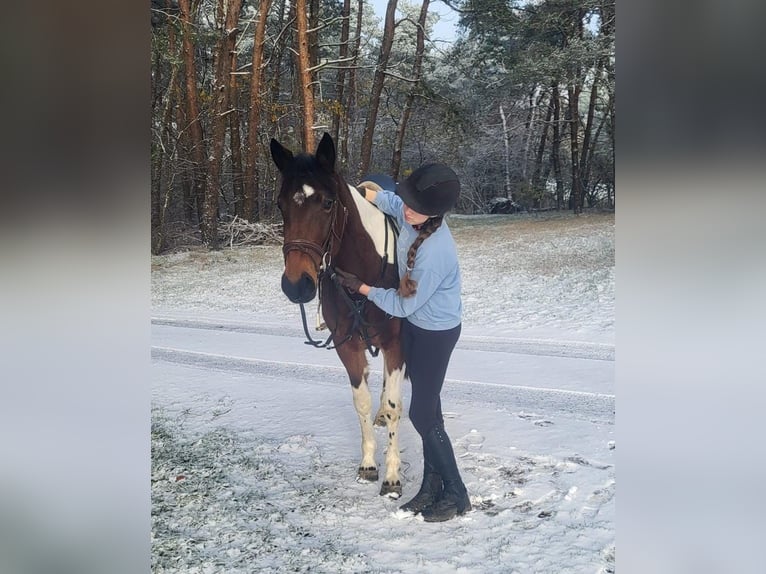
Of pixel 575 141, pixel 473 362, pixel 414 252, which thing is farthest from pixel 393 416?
pixel 575 141

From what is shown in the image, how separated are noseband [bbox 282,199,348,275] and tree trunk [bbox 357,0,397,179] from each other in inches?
13.8

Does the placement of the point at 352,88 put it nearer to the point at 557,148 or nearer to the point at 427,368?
the point at 557,148

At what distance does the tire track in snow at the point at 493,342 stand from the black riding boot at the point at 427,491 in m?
0.50

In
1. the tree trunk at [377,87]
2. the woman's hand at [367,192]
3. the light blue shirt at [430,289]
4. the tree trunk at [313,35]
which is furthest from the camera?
the tree trunk at [313,35]

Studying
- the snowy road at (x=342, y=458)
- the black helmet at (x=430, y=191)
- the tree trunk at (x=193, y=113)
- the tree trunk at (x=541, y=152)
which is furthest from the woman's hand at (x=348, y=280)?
the tree trunk at (x=193, y=113)

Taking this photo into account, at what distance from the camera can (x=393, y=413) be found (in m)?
2.12

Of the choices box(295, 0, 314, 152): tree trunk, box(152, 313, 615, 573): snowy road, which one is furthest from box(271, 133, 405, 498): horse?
box(295, 0, 314, 152): tree trunk

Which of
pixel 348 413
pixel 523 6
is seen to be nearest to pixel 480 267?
pixel 348 413

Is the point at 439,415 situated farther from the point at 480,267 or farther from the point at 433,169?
the point at 433,169

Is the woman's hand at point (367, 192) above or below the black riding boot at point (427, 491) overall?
above

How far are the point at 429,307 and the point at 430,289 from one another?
76 mm

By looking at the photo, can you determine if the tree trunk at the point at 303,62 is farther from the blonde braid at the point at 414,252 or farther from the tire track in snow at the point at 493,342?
the tire track in snow at the point at 493,342

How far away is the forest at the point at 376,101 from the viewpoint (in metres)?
2.20

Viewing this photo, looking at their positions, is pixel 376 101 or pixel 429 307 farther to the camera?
pixel 376 101
